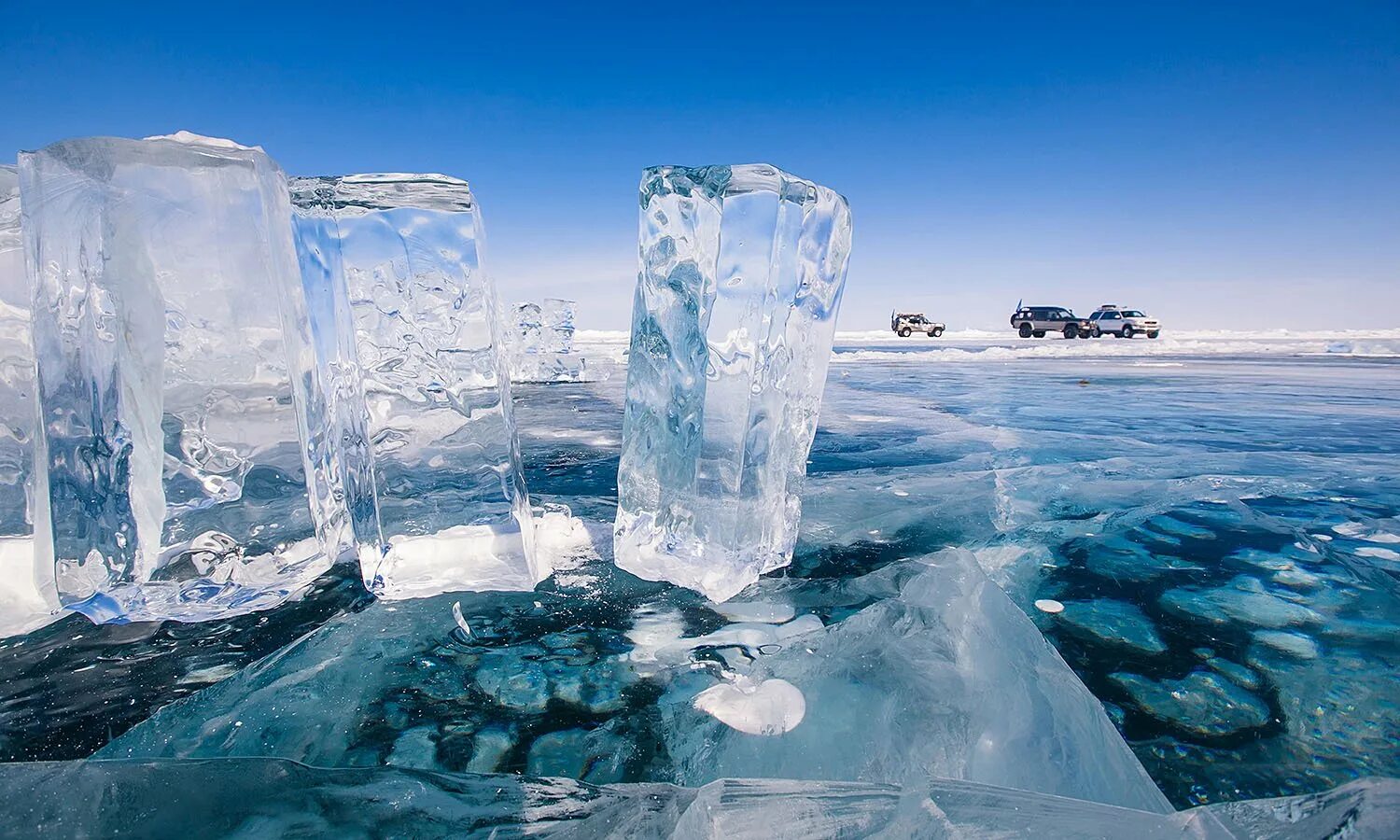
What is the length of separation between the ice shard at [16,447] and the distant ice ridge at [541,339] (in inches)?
358

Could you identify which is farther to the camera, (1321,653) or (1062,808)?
(1321,653)

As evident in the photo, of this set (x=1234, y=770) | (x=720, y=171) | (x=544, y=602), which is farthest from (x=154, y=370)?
(x=1234, y=770)

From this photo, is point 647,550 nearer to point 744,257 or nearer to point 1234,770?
point 744,257

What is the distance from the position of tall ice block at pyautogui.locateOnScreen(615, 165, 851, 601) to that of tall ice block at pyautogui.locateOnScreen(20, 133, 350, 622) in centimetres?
91

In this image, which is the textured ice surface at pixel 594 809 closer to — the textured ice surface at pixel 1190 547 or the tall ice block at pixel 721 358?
the textured ice surface at pixel 1190 547

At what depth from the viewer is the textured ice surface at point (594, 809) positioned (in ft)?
2.30

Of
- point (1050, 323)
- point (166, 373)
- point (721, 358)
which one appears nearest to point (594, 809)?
point (721, 358)

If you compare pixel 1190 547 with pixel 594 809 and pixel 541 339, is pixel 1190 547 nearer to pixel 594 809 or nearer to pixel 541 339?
pixel 594 809

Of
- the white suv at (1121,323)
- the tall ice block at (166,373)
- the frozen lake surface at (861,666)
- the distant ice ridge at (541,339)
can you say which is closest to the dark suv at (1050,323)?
the white suv at (1121,323)

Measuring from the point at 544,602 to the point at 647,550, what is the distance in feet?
1.13

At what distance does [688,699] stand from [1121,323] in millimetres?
33681

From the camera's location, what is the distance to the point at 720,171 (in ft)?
5.15

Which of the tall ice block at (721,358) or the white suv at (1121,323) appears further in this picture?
the white suv at (1121,323)

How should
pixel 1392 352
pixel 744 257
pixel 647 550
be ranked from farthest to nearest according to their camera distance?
pixel 1392 352
pixel 647 550
pixel 744 257
